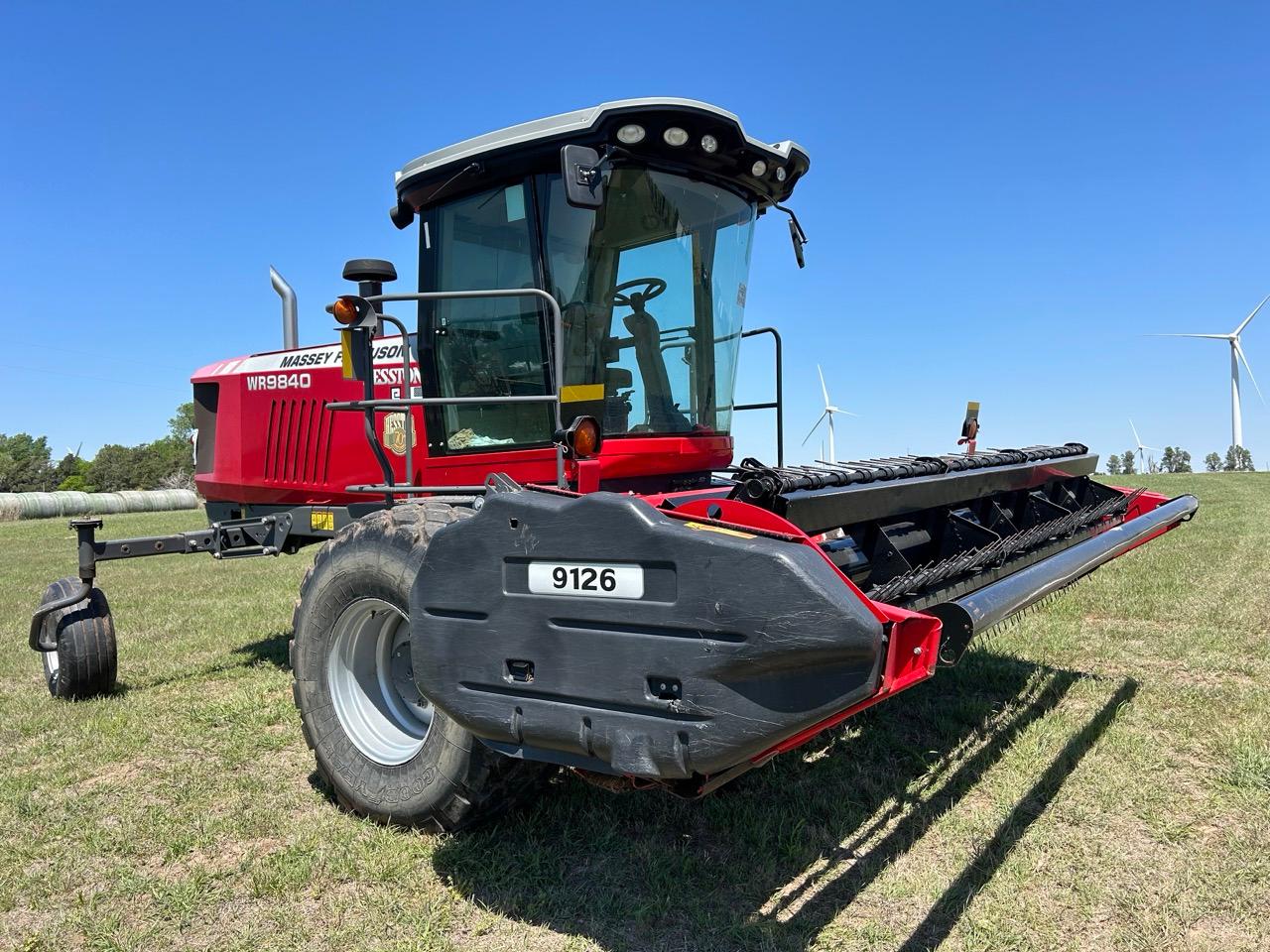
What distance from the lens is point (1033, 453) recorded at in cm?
511

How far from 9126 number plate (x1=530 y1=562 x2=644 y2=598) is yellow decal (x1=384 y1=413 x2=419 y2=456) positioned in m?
2.73

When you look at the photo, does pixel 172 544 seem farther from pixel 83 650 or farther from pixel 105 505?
pixel 105 505

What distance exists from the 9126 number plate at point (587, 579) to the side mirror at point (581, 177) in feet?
4.68

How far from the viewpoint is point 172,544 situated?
19.6 feet

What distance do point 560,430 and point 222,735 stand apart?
295cm

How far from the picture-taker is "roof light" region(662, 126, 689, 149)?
3.72 m

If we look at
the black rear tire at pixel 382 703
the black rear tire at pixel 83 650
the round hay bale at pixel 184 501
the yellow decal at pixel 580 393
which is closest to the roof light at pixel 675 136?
the yellow decal at pixel 580 393

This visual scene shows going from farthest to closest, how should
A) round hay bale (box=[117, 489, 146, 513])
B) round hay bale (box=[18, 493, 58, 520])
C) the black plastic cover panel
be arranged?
round hay bale (box=[117, 489, 146, 513]) < round hay bale (box=[18, 493, 58, 520]) < the black plastic cover panel

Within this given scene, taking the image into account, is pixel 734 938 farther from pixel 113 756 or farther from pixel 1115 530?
pixel 113 756

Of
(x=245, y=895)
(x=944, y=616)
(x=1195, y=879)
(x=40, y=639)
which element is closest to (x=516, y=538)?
(x=944, y=616)

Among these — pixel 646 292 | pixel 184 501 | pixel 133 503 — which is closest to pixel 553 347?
pixel 646 292

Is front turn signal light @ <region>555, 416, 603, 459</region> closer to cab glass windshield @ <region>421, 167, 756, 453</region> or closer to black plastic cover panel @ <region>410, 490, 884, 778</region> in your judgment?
cab glass windshield @ <region>421, 167, 756, 453</region>

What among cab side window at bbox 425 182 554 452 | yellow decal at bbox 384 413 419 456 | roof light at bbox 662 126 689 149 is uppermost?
roof light at bbox 662 126 689 149

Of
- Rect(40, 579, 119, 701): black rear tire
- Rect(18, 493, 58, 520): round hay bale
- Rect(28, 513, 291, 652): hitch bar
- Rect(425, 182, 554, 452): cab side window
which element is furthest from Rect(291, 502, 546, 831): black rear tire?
Rect(18, 493, 58, 520): round hay bale
